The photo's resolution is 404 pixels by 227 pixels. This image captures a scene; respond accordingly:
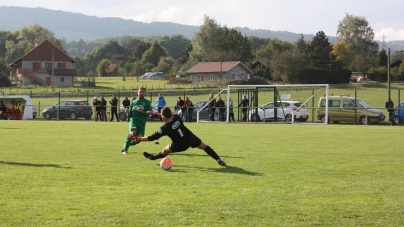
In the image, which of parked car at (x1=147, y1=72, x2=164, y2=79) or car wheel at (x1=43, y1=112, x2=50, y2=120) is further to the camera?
parked car at (x1=147, y1=72, x2=164, y2=79)

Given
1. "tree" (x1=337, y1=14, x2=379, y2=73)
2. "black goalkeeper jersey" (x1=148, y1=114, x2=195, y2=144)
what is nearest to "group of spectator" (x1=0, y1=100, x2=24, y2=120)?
"black goalkeeper jersey" (x1=148, y1=114, x2=195, y2=144)

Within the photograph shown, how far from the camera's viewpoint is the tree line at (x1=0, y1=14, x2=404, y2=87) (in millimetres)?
76812

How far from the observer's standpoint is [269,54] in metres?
114

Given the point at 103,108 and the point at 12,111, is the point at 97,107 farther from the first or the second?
the point at 12,111

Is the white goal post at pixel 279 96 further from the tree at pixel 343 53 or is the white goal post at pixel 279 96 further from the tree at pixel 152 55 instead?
the tree at pixel 152 55

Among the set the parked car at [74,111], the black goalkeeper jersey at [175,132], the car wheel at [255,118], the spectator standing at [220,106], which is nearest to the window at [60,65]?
the parked car at [74,111]

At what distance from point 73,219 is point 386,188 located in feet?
17.3

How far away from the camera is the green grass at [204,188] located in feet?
24.8

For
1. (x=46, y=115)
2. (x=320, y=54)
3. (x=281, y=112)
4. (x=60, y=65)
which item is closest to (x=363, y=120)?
(x=281, y=112)

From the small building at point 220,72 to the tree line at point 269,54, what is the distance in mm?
2081

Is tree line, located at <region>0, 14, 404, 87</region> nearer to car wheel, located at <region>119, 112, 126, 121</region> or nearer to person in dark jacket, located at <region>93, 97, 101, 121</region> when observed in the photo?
car wheel, located at <region>119, 112, 126, 121</region>

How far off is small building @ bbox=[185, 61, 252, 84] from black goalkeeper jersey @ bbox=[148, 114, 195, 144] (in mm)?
75075

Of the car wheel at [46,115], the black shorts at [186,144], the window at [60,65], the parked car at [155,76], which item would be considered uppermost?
the window at [60,65]

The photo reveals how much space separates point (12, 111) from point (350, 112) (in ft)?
74.9
